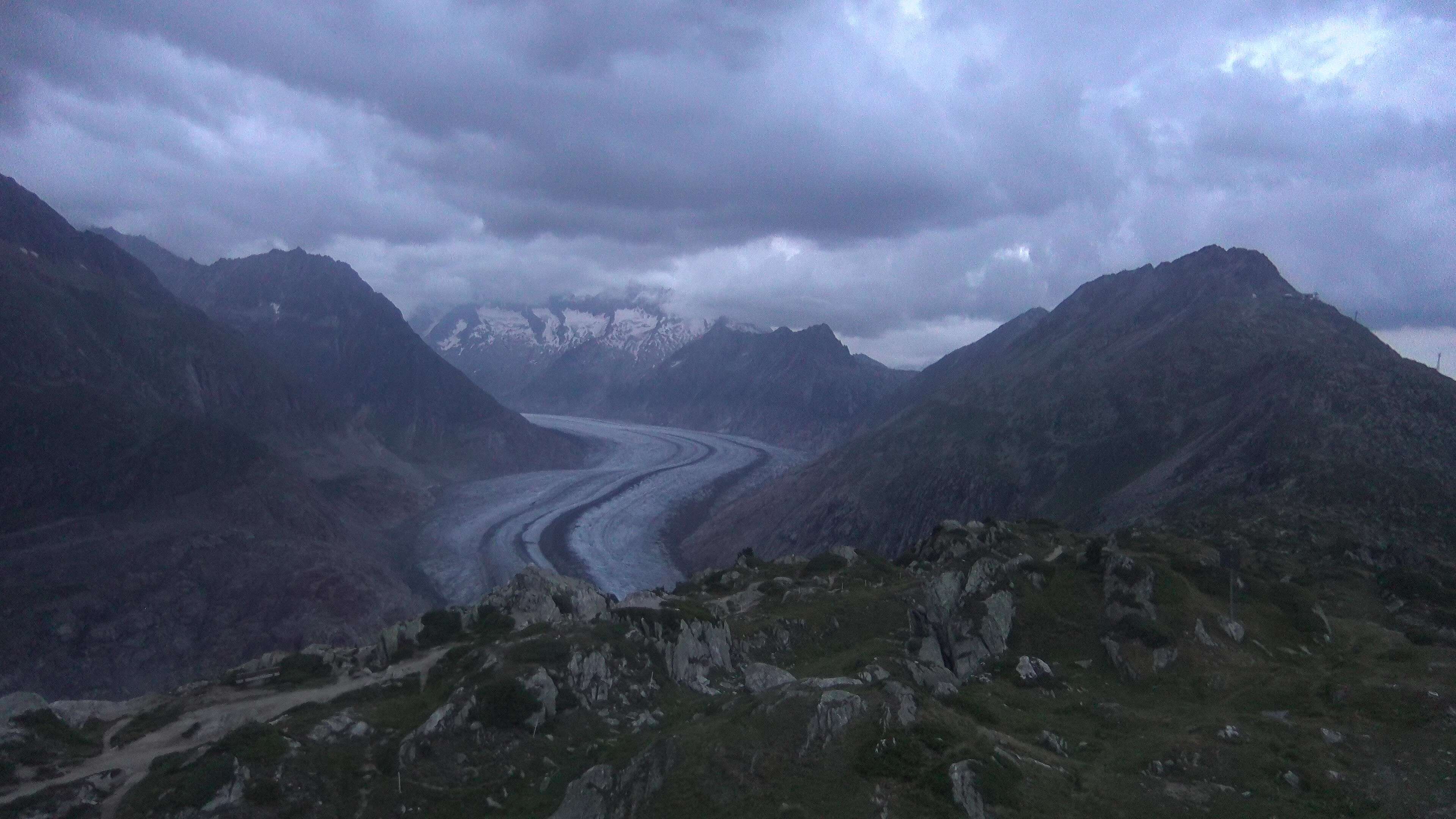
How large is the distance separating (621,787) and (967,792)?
1127 centimetres

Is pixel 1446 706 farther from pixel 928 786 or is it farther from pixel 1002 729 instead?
pixel 928 786

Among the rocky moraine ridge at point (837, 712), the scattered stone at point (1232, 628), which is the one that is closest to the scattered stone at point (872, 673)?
the rocky moraine ridge at point (837, 712)

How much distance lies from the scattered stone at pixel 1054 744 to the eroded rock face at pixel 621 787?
13.6 meters

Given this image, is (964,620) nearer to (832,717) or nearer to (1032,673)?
(1032,673)

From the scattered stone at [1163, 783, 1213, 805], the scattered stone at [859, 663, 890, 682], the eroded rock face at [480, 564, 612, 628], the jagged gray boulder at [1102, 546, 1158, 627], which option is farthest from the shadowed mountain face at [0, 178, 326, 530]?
the scattered stone at [1163, 783, 1213, 805]

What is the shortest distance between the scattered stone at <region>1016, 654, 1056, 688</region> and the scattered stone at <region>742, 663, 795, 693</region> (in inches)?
428

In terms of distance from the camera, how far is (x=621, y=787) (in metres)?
29.0

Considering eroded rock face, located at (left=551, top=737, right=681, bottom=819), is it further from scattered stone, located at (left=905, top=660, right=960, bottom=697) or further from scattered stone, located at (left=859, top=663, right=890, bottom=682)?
scattered stone, located at (left=905, top=660, right=960, bottom=697)

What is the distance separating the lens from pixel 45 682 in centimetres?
9969

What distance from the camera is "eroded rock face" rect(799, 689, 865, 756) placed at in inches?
1109

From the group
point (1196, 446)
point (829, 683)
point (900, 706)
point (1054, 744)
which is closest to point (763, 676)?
point (829, 683)

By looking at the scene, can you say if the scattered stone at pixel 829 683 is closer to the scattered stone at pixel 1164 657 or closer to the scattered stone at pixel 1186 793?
the scattered stone at pixel 1186 793

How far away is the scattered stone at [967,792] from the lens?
81.0 ft

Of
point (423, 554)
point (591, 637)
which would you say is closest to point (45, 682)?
point (423, 554)
